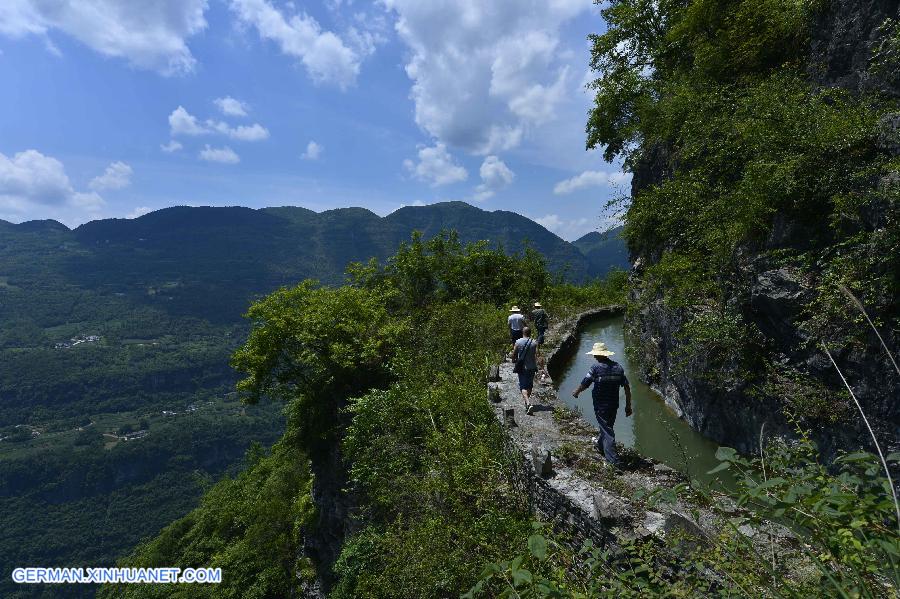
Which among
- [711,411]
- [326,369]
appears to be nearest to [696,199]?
[711,411]

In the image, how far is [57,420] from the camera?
626 feet

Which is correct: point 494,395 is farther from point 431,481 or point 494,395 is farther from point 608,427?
point 608,427

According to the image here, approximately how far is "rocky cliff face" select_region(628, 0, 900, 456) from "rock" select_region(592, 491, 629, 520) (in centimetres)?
263

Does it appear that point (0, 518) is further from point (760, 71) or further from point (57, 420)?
point (760, 71)

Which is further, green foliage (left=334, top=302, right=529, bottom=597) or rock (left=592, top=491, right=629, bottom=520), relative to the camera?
green foliage (left=334, top=302, right=529, bottom=597)

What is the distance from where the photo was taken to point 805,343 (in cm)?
594

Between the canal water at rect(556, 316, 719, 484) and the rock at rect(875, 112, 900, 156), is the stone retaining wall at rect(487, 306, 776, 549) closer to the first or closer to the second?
the canal water at rect(556, 316, 719, 484)

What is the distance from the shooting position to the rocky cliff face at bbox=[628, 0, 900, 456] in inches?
207

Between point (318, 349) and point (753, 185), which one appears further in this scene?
point (318, 349)

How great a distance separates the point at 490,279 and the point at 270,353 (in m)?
12.7

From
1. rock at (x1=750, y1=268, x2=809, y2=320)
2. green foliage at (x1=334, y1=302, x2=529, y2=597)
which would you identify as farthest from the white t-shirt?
rock at (x1=750, y1=268, x2=809, y2=320)

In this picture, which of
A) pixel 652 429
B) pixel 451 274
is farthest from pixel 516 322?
pixel 451 274

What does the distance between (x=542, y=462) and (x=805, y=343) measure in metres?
3.91

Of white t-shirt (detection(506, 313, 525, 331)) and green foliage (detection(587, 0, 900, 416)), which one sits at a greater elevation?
green foliage (detection(587, 0, 900, 416))
